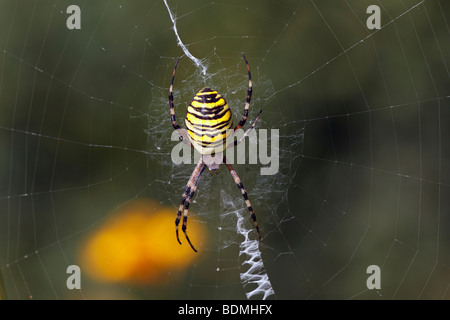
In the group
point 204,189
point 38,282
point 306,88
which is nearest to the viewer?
point 38,282

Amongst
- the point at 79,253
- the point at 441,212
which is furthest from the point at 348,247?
the point at 79,253

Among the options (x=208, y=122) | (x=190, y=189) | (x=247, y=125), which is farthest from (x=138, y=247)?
(x=208, y=122)

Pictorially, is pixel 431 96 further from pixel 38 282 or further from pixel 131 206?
pixel 38 282

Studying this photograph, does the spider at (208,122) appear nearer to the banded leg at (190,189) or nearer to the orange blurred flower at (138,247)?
the banded leg at (190,189)

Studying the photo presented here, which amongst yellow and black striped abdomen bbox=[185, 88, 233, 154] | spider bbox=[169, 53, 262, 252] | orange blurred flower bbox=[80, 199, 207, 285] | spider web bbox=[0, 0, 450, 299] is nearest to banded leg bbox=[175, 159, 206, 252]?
orange blurred flower bbox=[80, 199, 207, 285]

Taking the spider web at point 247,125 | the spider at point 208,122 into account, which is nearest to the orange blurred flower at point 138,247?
the spider web at point 247,125

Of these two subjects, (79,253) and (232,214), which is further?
(232,214)
